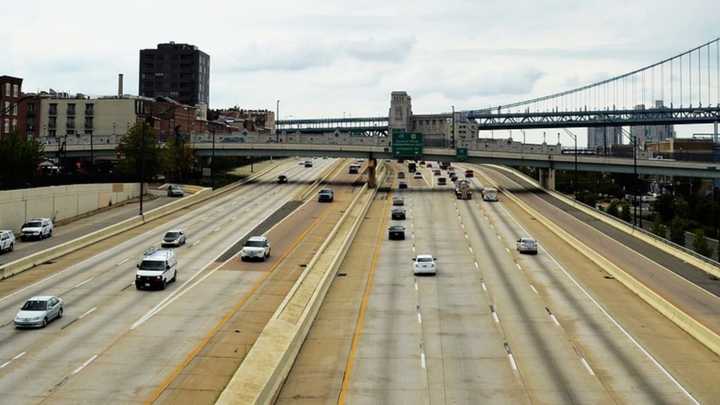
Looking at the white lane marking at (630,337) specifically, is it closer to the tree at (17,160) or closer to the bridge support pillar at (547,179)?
the tree at (17,160)

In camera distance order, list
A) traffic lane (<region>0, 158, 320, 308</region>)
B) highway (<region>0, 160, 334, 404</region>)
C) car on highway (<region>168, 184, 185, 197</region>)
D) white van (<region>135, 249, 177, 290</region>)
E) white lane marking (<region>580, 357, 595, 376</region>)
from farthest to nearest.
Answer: car on highway (<region>168, 184, 185, 197</region>)
traffic lane (<region>0, 158, 320, 308</region>)
white van (<region>135, 249, 177, 290</region>)
white lane marking (<region>580, 357, 595, 376</region>)
highway (<region>0, 160, 334, 404</region>)

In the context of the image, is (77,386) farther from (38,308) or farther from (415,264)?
(415,264)

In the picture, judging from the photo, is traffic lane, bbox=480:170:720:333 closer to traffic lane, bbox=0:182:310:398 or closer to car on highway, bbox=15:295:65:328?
traffic lane, bbox=0:182:310:398

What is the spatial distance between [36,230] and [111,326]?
27868mm

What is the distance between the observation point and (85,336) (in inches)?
1180

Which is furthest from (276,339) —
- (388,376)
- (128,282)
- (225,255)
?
(225,255)

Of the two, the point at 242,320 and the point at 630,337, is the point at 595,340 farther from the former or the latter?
the point at 242,320

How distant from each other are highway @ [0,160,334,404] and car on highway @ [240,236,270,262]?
7.64 feet

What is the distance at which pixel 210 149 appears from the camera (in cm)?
11081

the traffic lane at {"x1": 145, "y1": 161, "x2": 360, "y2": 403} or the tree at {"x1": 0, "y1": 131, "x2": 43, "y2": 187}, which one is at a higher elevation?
the tree at {"x1": 0, "y1": 131, "x2": 43, "y2": 187}

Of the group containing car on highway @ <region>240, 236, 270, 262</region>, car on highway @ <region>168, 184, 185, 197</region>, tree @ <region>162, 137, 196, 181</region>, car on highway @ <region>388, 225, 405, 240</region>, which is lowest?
car on highway @ <region>240, 236, 270, 262</region>

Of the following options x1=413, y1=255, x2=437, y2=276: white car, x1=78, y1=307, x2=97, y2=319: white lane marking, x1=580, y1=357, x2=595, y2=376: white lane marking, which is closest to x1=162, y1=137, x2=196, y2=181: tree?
x1=413, y1=255, x2=437, y2=276: white car

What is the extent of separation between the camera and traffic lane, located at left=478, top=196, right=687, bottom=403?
80.1ft

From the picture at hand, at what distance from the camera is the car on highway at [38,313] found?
3109 centimetres
